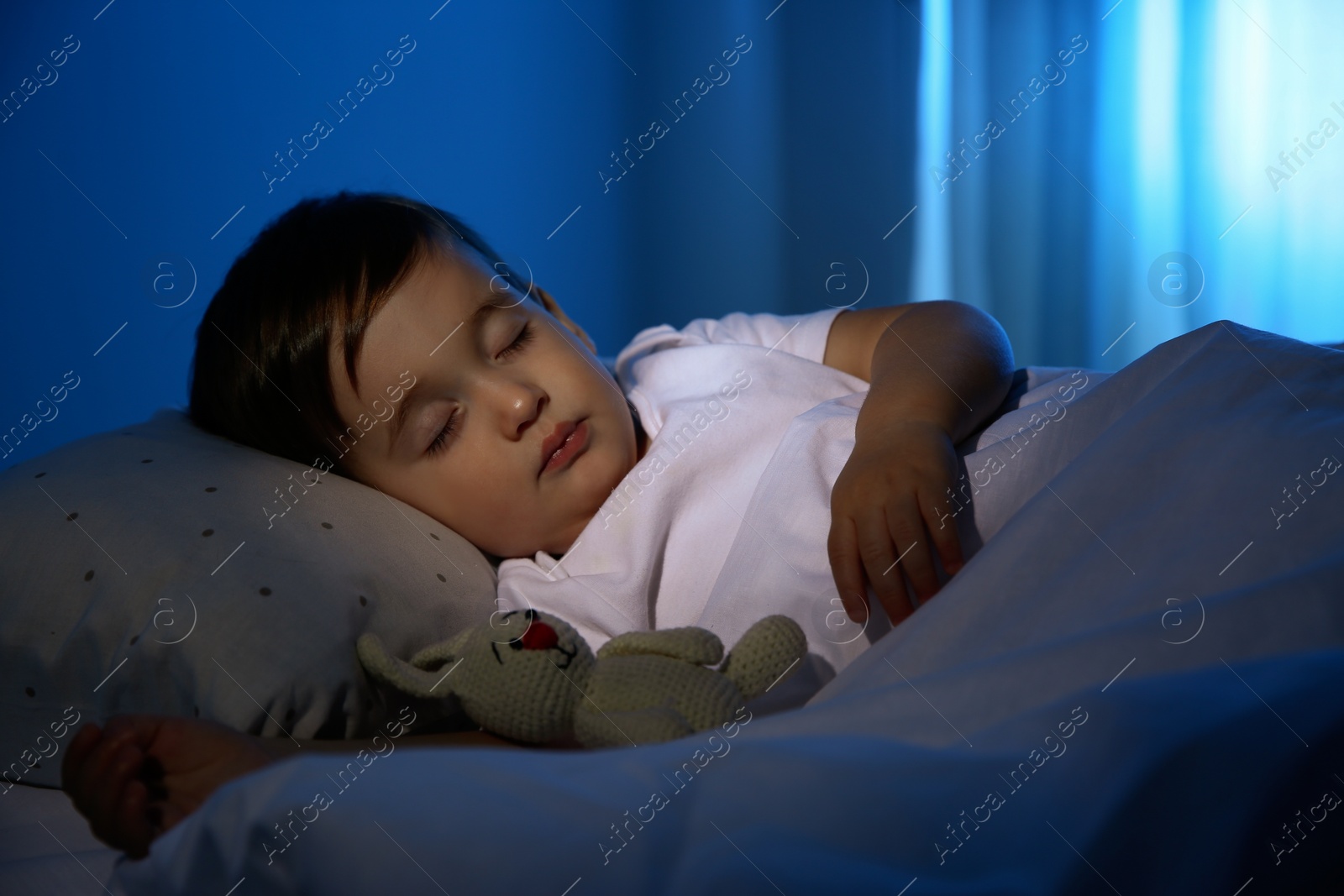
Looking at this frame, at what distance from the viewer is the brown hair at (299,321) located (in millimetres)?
911

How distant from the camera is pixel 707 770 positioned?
1.31 feet

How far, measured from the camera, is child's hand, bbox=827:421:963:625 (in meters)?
0.69

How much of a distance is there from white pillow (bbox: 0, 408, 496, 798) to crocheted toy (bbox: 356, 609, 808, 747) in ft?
0.22

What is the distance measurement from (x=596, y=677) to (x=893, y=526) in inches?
9.9

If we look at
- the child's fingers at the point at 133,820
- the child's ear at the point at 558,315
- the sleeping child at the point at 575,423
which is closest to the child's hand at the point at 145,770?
the child's fingers at the point at 133,820

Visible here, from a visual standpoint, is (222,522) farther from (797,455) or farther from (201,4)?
(201,4)

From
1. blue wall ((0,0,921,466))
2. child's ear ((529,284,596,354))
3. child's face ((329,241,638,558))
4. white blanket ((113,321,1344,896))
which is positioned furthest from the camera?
blue wall ((0,0,921,466))

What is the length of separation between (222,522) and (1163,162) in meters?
2.56

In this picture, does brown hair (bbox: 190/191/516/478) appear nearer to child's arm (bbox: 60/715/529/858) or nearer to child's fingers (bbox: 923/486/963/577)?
child's arm (bbox: 60/715/529/858)

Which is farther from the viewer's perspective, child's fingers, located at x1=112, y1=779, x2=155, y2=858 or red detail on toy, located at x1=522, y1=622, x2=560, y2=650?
red detail on toy, located at x1=522, y1=622, x2=560, y2=650

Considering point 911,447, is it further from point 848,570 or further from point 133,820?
point 133,820

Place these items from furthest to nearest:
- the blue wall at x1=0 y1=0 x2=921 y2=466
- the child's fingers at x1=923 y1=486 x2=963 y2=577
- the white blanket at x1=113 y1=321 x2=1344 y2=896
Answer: the blue wall at x1=0 y1=0 x2=921 y2=466
the child's fingers at x1=923 y1=486 x2=963 y2=577
the white blanket at x1=113 y1=321 x2=1344 y2=896

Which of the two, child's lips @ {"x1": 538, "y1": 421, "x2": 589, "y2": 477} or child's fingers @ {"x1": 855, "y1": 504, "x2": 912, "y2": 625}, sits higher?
child's lips @ {"x1": 538, "y1": 421, "x2": 589, "y2": 477}

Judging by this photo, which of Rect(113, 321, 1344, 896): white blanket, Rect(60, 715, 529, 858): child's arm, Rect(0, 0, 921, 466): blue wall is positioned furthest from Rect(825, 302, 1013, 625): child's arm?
Rect(0, 0, 921, 466): blue wall
